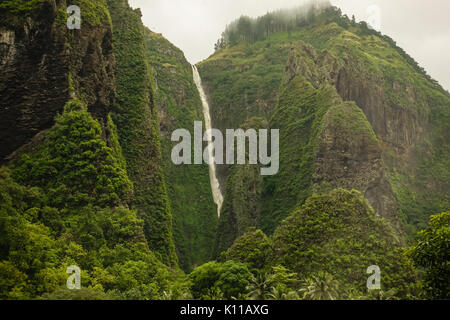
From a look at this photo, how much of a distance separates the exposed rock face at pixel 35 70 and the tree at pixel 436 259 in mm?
33675

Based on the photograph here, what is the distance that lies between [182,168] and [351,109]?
33952 millimetres

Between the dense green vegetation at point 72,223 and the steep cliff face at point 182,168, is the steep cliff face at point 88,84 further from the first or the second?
the steep cliff face at point 182,168

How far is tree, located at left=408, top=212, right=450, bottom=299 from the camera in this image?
91.4 feet

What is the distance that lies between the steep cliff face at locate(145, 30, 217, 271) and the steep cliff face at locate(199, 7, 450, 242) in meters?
Result: 6.86

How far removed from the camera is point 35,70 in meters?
44.1

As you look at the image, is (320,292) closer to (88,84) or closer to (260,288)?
(260,288)

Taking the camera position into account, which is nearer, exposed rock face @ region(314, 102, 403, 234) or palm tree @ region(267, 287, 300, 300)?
palm tree @ region(267, 287, 300, 300)

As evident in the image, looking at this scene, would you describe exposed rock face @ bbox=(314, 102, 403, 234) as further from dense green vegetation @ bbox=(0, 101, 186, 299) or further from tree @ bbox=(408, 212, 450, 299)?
tree @ bbox=(408, 212, 450, 299)

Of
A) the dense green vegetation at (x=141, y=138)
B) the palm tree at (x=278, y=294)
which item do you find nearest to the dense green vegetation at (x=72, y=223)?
the palm tree at (x=278, y=294)

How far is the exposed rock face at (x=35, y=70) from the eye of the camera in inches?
1662

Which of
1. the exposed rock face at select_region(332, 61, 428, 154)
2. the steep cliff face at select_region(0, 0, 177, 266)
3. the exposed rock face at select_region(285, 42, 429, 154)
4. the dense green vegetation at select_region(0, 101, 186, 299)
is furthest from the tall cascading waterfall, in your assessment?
the dense green vegetation at select_region(0, 101, 186, 299)
